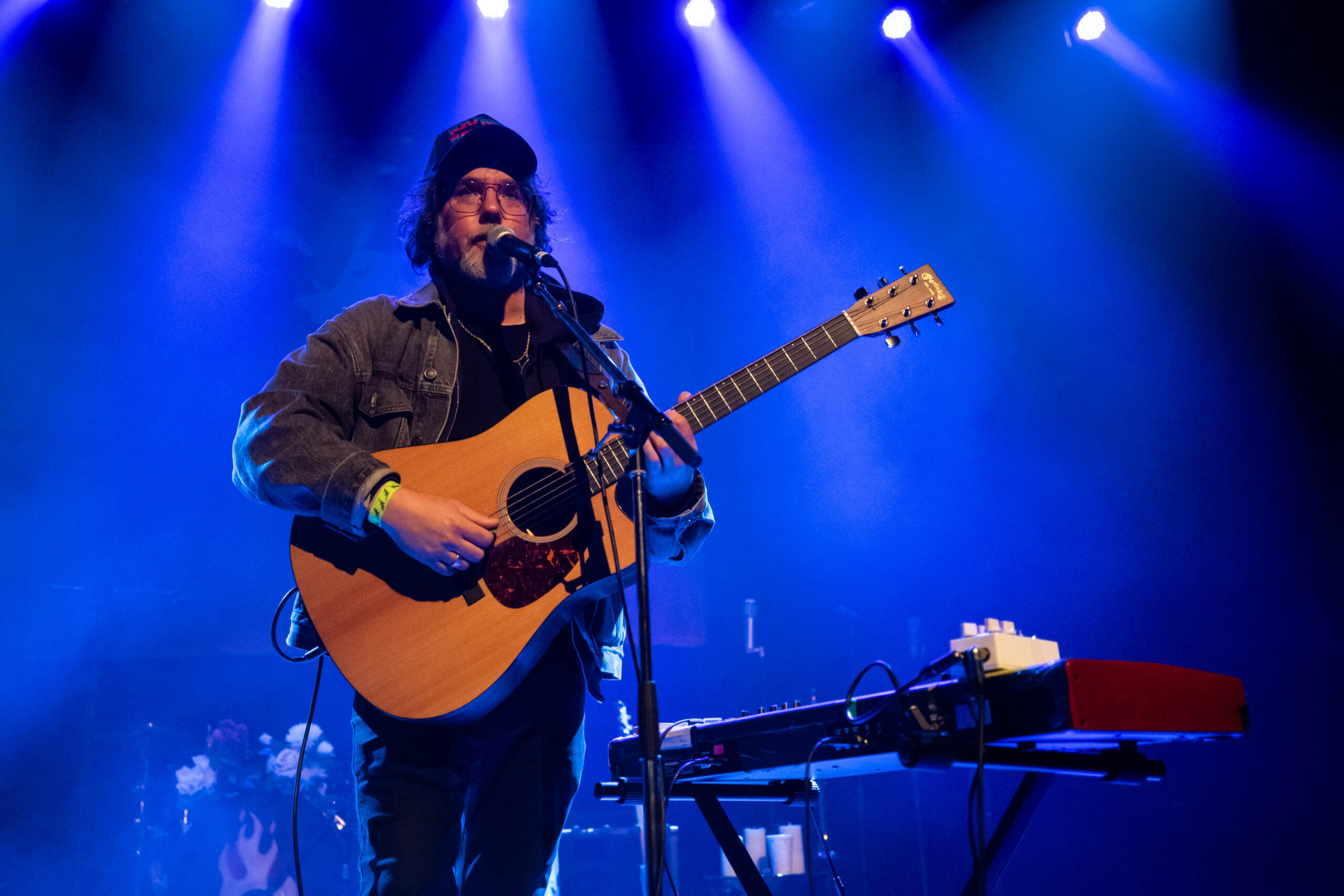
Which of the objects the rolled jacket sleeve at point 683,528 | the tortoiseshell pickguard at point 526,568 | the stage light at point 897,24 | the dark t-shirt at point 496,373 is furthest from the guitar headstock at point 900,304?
the stage light at point 897,24

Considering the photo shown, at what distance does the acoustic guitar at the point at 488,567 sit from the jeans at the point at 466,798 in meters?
0.08

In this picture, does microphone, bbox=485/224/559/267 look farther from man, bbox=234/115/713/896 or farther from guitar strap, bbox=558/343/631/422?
man, bbox=234/115/713/896

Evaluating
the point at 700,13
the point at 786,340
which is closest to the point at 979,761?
the point at 786,340

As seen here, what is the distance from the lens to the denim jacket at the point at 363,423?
6.72 feet

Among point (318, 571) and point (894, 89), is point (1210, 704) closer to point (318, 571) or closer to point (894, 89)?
point (318, 571)

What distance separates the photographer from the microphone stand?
4.66 ft

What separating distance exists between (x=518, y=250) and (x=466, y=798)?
1.33 m

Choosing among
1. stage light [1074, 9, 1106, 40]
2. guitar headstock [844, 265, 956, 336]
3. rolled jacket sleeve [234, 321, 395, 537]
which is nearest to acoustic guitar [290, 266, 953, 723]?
rolled jacket sleeve [234, 321, 395, 537]

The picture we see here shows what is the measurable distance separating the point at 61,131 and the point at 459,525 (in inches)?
247

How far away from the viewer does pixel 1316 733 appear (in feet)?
13.9

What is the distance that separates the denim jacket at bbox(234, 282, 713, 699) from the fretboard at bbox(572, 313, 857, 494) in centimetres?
19

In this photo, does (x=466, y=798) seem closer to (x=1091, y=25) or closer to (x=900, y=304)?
(x=900, y=304)

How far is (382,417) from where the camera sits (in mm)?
2355

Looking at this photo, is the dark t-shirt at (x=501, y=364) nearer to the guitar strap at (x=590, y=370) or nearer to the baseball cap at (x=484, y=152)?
the guitar strap at (x=590, y=370)
